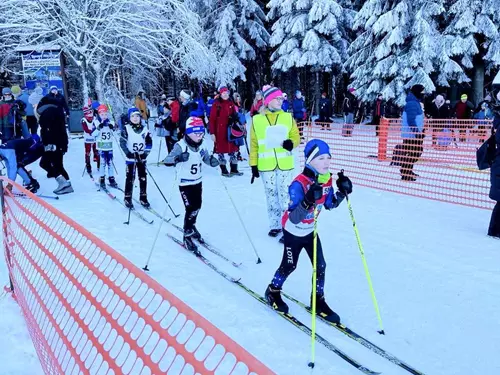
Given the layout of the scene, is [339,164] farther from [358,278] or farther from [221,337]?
[221,337]

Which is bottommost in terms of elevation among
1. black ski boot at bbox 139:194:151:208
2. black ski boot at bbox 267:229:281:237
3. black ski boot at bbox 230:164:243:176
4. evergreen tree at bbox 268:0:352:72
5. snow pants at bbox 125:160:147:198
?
black ski boot at bbox 267:229:281:237

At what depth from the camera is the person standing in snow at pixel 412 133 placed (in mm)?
9344

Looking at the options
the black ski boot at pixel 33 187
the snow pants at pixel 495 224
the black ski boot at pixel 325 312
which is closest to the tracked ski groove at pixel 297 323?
the black ski boot at pixel 325 312

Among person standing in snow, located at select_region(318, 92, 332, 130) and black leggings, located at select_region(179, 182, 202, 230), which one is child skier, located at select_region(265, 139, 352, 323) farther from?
person standing in snow, located at select_region(318, 92, 332, 130)

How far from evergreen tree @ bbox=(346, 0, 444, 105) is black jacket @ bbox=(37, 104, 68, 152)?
14.3 m

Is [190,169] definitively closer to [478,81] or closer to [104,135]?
[104,135]

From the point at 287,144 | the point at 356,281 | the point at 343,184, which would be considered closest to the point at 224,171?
the point at 287,144

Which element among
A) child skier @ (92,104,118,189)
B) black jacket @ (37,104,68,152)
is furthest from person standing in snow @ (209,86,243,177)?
black jacket @ (37,104,68,152)

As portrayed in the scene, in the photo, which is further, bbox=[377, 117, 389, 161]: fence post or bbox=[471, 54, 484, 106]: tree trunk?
bbox=[471, 54, 484, 106]: tree trunk

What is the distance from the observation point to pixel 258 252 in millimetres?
5934

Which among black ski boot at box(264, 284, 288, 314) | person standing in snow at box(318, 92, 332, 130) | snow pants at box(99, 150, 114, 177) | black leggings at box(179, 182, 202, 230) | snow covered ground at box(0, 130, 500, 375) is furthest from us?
person standing in snow at box(318, 92, 332, 130)

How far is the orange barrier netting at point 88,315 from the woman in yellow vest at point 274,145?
2355 mm

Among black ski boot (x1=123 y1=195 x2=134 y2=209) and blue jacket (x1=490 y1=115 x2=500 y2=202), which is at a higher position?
blue jacket (x1=490 y1=115 x2=500 y2=202)

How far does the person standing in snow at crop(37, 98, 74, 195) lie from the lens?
8.44 meters
